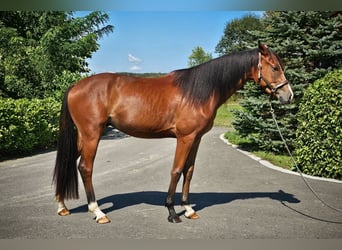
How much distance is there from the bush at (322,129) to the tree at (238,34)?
216 centimetres

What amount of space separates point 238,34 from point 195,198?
13.5ft

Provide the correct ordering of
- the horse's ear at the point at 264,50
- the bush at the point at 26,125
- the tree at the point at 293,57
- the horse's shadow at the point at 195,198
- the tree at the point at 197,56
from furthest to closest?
the tree at the point at 197,56, the tree at the point at 293,57, the bush at the point at 26,125, the horse's shadow at the point at 195,198, the horse's ear at the point at 264,50

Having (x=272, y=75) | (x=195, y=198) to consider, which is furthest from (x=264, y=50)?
(x=195, y=198)

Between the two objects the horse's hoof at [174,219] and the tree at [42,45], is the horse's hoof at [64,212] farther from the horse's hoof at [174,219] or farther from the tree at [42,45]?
the tree at [42,45]

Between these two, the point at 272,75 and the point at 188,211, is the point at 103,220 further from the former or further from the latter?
the point at 272,75

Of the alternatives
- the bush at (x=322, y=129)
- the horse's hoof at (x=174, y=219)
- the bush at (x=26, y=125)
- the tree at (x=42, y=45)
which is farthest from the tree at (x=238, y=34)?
the horse's hoof at (x=174, y=219)

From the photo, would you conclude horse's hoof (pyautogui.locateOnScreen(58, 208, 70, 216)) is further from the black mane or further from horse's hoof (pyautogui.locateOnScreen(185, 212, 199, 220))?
the black mane

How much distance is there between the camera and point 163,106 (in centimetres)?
293

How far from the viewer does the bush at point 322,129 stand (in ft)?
13.5

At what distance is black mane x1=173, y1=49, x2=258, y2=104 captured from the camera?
289cm

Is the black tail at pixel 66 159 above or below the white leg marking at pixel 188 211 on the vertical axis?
above

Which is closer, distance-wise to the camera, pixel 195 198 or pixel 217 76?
pixel 217 76
